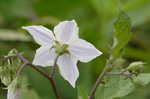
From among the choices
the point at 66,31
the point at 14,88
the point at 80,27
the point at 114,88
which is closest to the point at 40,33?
the point at 66,31

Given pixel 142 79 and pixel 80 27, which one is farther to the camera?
pixel 80 27

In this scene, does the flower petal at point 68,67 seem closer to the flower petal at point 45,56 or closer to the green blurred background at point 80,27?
the flower petal at point 45,56

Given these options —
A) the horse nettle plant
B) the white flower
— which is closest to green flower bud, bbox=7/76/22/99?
the horse nettle plant

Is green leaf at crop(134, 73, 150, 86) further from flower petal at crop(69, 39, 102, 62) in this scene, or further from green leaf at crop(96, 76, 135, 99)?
flower petal at crop(69, 39, 102, 62)

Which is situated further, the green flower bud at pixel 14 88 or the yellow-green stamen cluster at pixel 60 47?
the yellow-green stamen cluster at pixel 60 47

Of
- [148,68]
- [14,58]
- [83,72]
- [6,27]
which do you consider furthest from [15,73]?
[6,27]

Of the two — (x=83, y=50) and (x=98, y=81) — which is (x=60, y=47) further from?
(x=98, y=81)

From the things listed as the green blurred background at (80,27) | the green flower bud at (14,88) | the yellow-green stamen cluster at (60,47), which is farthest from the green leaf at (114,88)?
the green blurred background at (80,27)
